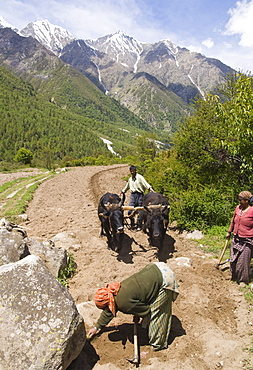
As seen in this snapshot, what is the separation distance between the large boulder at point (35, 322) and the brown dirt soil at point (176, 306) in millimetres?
833

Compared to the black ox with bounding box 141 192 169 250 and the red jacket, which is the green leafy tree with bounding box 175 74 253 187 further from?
the black ox with bounding box 141 192 169 250

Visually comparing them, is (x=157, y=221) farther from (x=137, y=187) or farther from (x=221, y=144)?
(x=221, y=144)

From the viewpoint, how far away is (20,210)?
42.2 ft

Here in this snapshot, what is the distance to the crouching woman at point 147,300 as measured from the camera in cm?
428

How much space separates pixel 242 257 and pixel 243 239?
44cm

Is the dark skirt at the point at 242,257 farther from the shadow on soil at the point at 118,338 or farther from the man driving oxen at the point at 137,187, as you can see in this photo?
the man driving oxen at the point at 137,187

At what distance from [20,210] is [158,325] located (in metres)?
10.3

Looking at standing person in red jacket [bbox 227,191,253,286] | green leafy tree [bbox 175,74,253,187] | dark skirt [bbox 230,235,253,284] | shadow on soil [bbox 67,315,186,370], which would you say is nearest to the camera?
shadow on soil [bbox 67,315,186,370]

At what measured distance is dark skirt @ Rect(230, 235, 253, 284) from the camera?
20.4 ft

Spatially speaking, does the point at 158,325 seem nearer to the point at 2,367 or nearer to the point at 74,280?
the point at 2,367

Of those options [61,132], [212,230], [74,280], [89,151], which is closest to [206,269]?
[212,230]

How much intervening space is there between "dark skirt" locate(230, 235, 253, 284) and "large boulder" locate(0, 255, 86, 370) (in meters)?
4.18

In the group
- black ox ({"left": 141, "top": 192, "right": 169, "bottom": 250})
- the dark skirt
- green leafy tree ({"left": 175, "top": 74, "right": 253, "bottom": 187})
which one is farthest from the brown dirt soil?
green leafy tree ({"left": 175, "top": 74, "right": 253, "bottom": 187})

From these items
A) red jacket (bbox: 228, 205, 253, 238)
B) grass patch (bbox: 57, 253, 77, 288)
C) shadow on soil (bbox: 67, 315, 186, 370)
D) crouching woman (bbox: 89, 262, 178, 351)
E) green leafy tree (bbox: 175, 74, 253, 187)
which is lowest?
shadow on soil (bbox: 67, 315, 186, 370)
